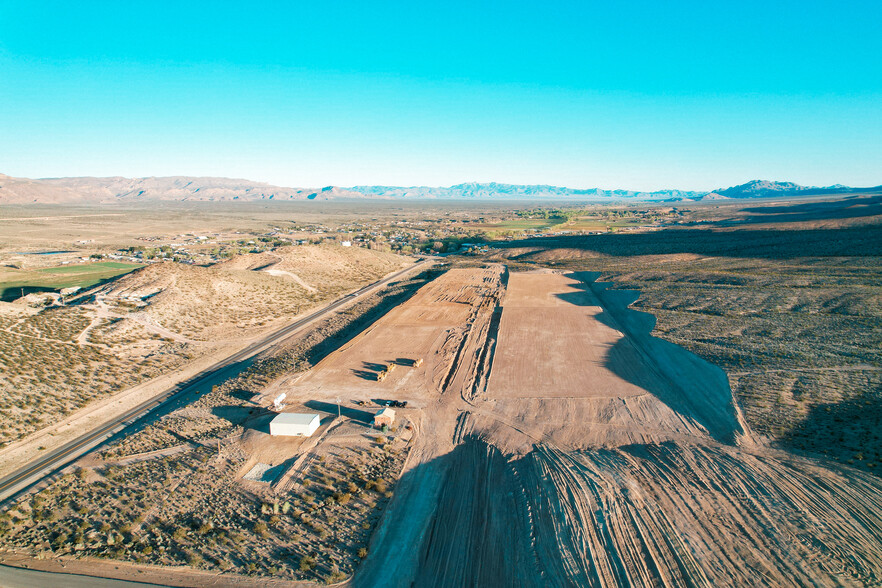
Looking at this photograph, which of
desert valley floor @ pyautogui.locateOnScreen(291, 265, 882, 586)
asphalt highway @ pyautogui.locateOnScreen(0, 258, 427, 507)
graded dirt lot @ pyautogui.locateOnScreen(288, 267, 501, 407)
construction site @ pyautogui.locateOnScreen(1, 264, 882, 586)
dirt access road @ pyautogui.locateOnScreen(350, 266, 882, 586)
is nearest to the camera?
dirt access road @ pyautogui.locateOnScreen(350, 266, 882, 586)

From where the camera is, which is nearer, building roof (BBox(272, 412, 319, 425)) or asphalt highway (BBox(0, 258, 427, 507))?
asphalt highway (BBox(0, 258, 427, 507))

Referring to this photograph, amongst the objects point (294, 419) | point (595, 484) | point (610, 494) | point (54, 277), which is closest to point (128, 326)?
point (294, 419)

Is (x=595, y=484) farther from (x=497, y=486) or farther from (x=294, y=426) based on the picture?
(x=294, y=426)

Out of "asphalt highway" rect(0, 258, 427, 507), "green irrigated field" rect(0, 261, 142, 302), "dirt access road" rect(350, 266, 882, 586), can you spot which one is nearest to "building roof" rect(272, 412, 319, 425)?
"dirt access road" rect(350, 266, 882, 586)

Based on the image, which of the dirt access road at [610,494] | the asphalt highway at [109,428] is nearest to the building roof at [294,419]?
the dirt access road at [610,494]

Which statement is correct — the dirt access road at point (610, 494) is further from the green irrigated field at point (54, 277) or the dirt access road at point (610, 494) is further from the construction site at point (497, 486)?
the green irrigated field at point (54, 277)

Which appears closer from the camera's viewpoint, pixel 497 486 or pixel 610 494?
pixel 610 494

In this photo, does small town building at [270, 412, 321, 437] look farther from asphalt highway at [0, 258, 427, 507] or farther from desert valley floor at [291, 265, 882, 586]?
asphalt highway at [0, 258, 427, 507]
